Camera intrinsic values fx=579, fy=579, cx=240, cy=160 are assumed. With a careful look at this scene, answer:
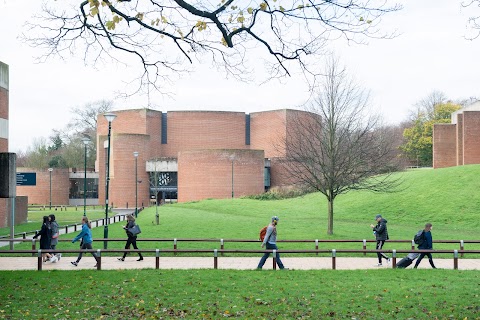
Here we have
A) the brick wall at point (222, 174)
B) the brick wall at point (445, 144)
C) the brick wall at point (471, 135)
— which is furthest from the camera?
the brick wall at point (222, 174)

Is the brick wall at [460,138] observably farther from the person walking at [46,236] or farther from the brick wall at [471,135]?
the person walking at [46,236]

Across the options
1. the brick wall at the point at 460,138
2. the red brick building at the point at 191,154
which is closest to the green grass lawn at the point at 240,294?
the red brick building at the point at 191,154

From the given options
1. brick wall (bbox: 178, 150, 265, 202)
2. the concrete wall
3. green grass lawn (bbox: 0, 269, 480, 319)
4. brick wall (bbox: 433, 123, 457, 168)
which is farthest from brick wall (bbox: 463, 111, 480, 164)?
green grass lawn (bbox: 0, 269, 480, 319)

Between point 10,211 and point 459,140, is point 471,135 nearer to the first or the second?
point 459,140

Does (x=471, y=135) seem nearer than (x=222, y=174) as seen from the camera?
Yes

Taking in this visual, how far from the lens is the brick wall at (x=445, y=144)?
56375mm

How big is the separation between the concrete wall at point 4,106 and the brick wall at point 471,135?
130 feet

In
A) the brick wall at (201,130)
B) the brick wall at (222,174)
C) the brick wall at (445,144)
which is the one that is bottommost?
the brick wall at (222,174)

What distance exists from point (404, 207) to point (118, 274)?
2906 cm

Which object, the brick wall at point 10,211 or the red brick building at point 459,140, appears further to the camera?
the red brick building at point 459,140

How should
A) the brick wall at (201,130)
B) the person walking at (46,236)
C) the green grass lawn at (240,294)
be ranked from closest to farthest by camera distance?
the green grass lawn at (240,294)
the person walking at (46,236)
the brick wall at (201,130)

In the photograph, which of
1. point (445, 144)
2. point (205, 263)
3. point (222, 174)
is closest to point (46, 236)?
point (205, 263)

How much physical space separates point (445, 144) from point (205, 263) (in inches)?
1795

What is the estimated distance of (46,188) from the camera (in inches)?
2982
